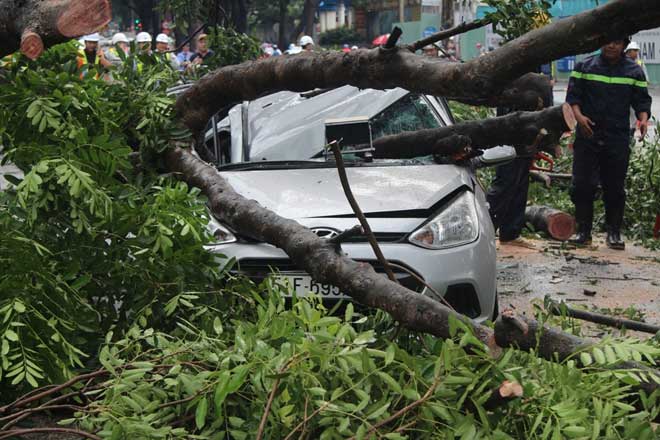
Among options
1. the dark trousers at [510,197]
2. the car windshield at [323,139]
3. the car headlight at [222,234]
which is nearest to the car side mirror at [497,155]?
the car windshield at [323,139]

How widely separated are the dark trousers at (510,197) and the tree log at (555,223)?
1.01 ft

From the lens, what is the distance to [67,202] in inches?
179

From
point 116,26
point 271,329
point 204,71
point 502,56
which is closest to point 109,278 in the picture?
point 271,329

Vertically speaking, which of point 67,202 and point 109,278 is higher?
point 67,202

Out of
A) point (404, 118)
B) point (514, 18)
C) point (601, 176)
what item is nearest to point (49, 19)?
point (514, 18)

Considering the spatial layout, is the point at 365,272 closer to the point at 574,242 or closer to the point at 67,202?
the point at 67,202

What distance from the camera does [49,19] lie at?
4.27 metres

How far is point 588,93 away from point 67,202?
6777 mm

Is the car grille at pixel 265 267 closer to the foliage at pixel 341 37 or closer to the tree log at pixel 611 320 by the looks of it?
the tree log at pixel 611 320

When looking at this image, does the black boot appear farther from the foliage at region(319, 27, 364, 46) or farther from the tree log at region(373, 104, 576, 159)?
the foliage at region(319, 27, 364, 46)

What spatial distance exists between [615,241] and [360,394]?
7.63 metres

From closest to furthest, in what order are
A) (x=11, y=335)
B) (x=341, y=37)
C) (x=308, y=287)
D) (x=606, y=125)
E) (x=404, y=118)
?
1. (x=11, y=335)
2. (x=308, y=287)
3. (x=404, y=118)
4. (x=606, y=125)
5. (x=341, y=37)

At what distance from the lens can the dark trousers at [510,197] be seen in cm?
1011

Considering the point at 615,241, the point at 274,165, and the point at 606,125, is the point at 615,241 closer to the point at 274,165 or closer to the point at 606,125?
the point at 606,125
